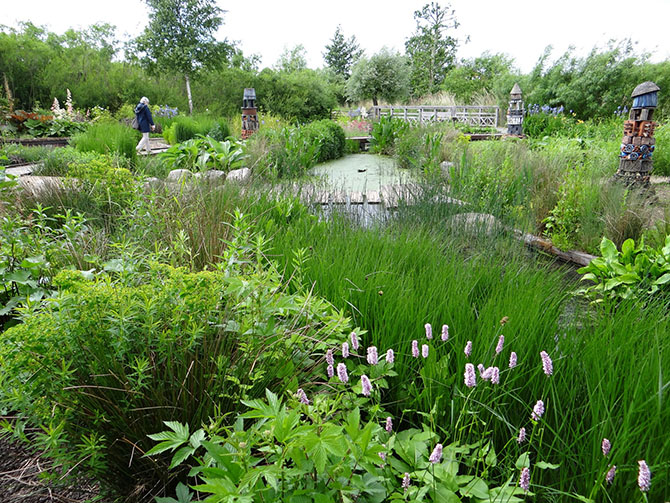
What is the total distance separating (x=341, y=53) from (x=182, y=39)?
38.3 meters

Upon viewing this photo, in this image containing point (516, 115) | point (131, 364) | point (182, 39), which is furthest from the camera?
point (182, 39)

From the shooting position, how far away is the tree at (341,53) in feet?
174

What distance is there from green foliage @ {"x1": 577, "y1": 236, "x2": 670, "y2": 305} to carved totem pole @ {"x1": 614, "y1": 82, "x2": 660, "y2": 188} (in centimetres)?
321

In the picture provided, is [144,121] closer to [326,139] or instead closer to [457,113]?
[326,139]

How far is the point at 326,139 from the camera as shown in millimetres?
10641

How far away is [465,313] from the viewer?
1.72 m

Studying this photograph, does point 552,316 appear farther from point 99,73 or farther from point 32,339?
point 99,73

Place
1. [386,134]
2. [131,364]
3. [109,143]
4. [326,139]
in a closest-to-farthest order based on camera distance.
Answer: [131,364], [109,143], [326,139], [386,134]

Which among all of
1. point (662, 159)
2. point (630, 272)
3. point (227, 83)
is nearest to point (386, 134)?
point (662, 159)

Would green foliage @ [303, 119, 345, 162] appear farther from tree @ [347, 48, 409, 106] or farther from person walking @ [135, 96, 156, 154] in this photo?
tree @ [347, 48, 409, 106]

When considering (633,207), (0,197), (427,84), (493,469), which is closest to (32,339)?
(493,469)

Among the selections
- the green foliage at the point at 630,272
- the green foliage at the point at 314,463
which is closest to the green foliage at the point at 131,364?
the green foliage at the point at 314,463

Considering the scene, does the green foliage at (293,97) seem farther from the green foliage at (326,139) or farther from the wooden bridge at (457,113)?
the green foliage at (326,139)

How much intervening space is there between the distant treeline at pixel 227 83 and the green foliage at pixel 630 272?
13.5m
